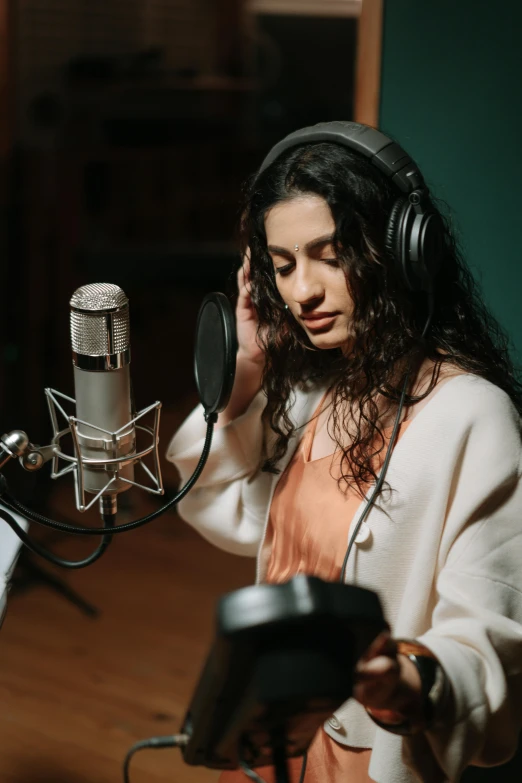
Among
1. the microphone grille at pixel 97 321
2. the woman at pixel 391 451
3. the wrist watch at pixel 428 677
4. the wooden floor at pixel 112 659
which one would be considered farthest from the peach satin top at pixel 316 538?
the wooden floor at pixel 112 659

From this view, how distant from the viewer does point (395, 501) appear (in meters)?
1.02

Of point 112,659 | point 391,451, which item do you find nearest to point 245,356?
point 391,451

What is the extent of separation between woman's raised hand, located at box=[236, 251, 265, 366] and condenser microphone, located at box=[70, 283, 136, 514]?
271 millimetres

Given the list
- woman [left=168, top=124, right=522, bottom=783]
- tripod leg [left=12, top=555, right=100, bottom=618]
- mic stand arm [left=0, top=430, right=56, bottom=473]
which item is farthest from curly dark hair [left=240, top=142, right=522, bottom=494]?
tripod leg [left=12, top=555, right=100, bottom=618]

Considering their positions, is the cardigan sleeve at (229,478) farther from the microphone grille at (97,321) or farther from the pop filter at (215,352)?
the microphone grille at (97,321)

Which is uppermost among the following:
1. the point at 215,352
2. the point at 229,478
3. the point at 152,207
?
the point at 215,352

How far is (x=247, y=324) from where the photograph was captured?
1.24 m

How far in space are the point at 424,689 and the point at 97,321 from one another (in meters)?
0.52

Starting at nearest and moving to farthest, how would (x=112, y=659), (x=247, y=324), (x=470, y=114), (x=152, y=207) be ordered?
(x=247, y=324) < (x=470, y=114) < (x=112, y=659) < (x=152, y=207)

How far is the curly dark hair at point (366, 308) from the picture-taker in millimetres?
1015

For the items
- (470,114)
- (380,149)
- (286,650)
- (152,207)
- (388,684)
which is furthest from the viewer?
(152,207)

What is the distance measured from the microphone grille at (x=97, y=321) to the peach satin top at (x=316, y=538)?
13.1 inches

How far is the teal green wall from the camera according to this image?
1.36 metres

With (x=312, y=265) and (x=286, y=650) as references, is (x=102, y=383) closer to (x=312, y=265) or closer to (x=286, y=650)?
(x=312, y=265)
